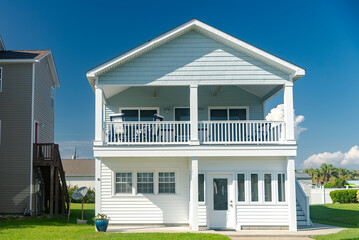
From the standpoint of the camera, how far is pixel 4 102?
21.6 meters

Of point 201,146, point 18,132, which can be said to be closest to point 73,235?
point 201,146

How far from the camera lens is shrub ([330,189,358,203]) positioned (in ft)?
107

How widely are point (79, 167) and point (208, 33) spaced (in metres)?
32.2

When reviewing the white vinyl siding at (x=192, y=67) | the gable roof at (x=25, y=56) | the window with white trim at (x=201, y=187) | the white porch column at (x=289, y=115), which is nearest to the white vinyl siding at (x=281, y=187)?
the white porch column at (x=289, y=115)

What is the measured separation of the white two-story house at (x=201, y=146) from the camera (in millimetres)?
15664

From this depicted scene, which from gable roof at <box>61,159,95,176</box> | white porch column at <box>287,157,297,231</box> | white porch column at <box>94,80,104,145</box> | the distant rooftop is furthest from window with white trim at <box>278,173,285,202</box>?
gable roof at <box>61,159,95,176</box>

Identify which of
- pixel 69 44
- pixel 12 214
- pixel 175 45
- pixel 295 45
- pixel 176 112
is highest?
pixel 69 44

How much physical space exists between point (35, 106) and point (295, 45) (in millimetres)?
18591

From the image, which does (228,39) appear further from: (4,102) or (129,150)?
(4,102)

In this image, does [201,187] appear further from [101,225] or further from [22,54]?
[22,54]

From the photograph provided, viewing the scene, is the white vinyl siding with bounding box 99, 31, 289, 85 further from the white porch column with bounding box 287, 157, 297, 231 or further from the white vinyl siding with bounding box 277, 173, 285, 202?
the white vinyl siding with bounding box 277, 173, 285, 202

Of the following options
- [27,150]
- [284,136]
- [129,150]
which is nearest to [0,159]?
[27,150]

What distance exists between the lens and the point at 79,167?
44906 millimetres

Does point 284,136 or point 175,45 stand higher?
point 175,45
